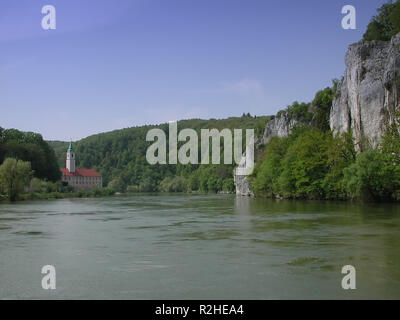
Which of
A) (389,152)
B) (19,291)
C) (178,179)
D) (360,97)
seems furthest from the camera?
(178,179)

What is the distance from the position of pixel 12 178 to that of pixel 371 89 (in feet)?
183

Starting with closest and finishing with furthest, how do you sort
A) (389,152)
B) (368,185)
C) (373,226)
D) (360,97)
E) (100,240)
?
(100,240)
(373,226)
(389,152)
(368,185)
(360,97)

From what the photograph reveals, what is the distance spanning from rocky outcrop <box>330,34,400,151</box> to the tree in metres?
51.6

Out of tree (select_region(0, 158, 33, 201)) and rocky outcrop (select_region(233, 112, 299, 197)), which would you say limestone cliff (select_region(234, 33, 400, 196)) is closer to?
rocky outcrop (select_region(233, 112, 299, 197))

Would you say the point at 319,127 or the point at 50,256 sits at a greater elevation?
the point at 319,127

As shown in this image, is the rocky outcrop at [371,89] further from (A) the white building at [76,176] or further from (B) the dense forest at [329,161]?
(A) the white building at [76,176]

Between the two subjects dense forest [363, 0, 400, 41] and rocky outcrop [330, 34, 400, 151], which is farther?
dense forest [363, 0, 400, 41]

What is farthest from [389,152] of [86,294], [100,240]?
[86,294]

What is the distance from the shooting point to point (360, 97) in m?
58.4

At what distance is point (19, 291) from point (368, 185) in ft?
157

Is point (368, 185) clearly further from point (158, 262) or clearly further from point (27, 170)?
point (27, 170)

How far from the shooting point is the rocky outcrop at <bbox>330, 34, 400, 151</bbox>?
1977 inches

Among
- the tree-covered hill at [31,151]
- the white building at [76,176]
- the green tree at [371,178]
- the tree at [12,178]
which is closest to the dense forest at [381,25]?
the green tree at [371,178]

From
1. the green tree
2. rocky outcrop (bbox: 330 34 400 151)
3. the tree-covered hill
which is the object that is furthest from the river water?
the tree-covered hill
